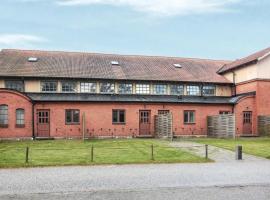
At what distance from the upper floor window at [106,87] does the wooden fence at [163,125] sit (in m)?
5.02

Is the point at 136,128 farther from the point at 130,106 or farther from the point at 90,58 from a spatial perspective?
the point at 90,58

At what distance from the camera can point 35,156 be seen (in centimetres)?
1828

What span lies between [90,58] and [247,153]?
22.6m

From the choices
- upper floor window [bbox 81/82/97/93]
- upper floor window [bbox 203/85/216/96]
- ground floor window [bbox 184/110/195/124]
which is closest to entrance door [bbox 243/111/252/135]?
upper floor window [bbox 203/85/216/96]

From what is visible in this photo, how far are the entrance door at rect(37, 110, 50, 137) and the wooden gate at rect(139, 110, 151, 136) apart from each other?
26.3 ft

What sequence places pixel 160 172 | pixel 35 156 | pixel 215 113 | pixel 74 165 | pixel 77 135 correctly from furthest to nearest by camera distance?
pixel 215 113
pixel 77 135
pixel 35 156
pixel 74 165
pixel 160 172

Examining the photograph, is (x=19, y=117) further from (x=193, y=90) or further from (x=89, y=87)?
(x=193, y=90)

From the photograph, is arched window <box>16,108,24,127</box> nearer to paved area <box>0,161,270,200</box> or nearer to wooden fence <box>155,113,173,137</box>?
wooden fence <box>155,113,173,137</box>

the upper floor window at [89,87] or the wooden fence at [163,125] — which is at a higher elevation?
the upper floor window at [89,87]

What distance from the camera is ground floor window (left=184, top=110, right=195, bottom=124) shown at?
3488cm

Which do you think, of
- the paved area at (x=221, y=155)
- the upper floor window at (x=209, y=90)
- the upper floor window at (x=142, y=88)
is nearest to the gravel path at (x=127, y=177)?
the paved area at (x=221, y=155)

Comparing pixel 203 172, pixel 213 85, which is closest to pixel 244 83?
pixel 213 85

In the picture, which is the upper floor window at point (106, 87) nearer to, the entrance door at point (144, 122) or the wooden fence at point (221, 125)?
the entrance door at point (144, 122)

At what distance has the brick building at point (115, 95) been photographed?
104 ft
